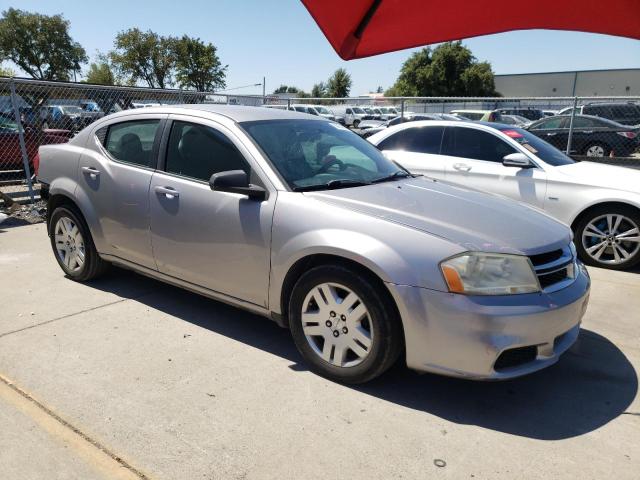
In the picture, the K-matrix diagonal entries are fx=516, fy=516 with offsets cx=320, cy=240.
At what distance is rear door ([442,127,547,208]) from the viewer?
619cm

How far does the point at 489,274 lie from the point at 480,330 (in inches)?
12.1

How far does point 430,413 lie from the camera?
9.57ft

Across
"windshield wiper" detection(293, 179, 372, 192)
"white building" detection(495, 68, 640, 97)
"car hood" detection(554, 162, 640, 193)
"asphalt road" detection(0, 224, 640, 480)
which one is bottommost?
"asphalt road" detection(0, 224, 640, 480)

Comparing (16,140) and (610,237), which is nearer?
(610,237)

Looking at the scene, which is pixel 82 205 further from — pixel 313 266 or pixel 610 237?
pixel 610 237

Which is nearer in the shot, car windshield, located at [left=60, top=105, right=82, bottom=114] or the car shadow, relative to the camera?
the car shadow

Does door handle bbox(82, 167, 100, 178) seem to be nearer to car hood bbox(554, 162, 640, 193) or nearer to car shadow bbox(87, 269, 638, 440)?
car shadow bbox(87, 269, 638, 440)

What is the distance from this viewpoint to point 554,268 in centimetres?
300

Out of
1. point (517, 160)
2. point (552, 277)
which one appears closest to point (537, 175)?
point (517, 160)

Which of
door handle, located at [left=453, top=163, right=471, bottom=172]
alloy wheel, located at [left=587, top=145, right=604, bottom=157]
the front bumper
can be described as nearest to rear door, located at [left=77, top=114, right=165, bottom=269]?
the front bumper

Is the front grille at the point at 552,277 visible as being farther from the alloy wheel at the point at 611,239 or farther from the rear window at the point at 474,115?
the rear window at the point at 474,115

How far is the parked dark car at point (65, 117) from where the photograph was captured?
9711 mm

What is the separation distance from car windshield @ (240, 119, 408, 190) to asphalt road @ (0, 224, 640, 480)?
1231 mm

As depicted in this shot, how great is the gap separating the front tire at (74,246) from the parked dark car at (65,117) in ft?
18.9
